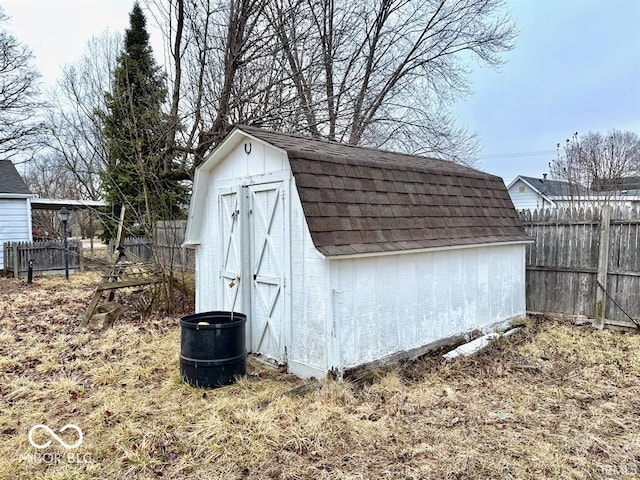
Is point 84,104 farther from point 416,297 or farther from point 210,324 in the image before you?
point 416,297

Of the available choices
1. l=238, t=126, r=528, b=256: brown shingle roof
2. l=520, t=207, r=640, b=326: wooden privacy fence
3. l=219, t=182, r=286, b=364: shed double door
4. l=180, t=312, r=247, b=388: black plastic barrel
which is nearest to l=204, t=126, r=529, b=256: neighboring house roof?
l=238, t=126, r=528, b=256: brown shingle roof

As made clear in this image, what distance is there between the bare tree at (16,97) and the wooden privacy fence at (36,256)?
338 inches

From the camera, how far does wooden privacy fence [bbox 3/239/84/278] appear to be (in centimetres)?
1355

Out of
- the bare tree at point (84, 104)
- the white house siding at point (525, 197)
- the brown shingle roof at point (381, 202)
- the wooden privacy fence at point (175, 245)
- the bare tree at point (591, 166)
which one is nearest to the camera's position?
the brown shingle roof at point (381, 202)

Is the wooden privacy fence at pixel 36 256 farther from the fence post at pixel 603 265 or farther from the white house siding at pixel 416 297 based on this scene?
the fence post at pixel 603 265

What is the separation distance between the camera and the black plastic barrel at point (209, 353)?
14.5 ft

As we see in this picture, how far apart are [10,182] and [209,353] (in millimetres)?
14998

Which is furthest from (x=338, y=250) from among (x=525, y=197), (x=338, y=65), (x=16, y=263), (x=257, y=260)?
(x=525, y=197)

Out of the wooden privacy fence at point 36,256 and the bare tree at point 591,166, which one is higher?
the bare tree at point 591,166

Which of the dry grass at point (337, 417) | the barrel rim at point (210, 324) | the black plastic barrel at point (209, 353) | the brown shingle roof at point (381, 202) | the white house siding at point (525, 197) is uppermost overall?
the white house siding at point (525, 197)

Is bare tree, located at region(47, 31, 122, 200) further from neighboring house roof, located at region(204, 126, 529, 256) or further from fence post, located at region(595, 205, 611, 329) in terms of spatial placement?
fence post, located at region(595, 205, 611, 329)

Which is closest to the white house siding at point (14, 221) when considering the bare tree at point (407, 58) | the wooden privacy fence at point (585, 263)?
the bare tree at point (407, 58)

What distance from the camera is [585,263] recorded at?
281 inches

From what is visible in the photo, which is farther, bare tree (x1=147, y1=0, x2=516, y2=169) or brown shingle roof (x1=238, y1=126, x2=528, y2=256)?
bare tree (x1=147, y1=0, x2=516, y2=169)
